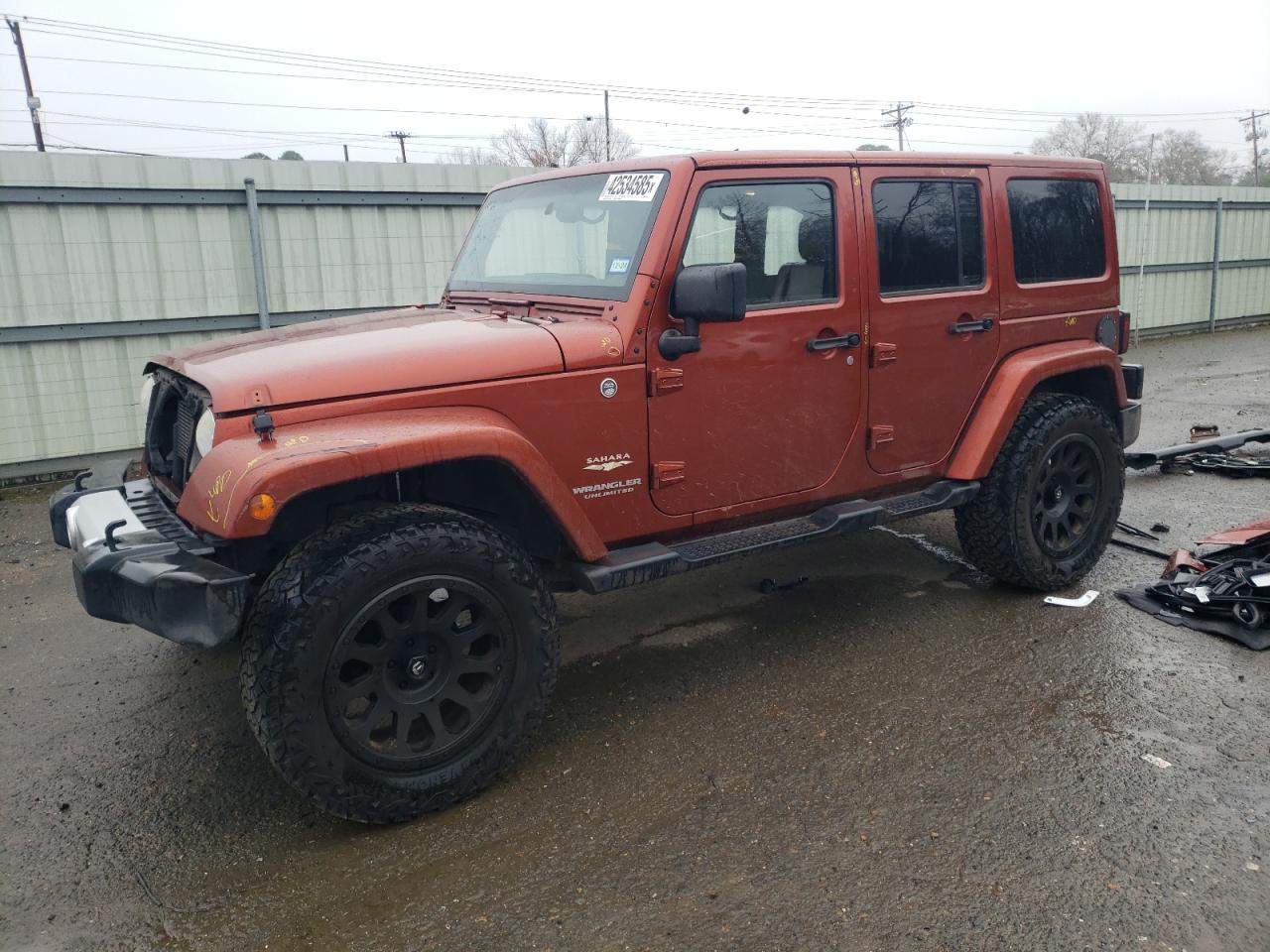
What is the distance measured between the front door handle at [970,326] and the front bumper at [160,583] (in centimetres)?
323

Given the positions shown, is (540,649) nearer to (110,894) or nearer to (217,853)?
(217,853)

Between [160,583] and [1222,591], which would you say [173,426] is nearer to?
[160,583]

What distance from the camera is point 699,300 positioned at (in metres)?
3.36

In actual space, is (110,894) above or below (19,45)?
below

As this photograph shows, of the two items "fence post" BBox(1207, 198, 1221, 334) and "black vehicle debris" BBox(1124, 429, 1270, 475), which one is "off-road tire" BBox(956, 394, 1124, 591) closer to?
"black vehicle debris" BBox(1124, 429, 1270, 475)

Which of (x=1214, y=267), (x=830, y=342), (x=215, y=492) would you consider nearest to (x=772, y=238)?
(x=830, y=342)

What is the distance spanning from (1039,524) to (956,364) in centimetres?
99

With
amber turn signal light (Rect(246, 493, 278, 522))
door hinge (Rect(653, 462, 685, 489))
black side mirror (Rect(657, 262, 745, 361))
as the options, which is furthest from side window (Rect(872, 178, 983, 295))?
amber turn signal light (Rect(246, 493, 278, 522))

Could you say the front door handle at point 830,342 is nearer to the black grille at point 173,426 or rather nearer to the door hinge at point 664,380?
the door hinge at point 664,380

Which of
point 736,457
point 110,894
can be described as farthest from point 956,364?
point 110,894

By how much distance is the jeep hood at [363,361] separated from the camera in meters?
2.94

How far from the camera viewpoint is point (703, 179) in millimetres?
3633

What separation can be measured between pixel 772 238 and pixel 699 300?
2.29 feet

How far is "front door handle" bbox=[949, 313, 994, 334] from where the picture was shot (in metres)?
4.36
